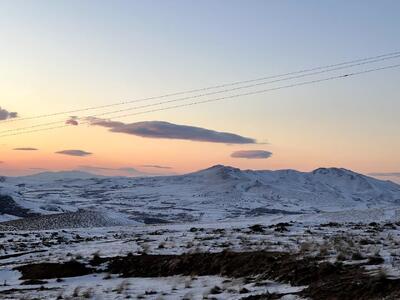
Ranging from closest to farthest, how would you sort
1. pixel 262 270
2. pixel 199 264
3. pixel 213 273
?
pixel 262 270, pixel 213 273, pixel 199 264

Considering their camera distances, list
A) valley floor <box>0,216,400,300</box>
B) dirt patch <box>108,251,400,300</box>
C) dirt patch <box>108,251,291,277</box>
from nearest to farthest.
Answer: dirt patch <box>108,251,400,300</box> → valley floor <box>0,216,400,300</box> → dirt patch <box>108,251,291,277</box>

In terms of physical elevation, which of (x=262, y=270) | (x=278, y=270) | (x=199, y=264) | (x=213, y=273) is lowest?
(x=213, y=273)

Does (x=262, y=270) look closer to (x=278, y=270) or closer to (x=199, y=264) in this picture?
(x=278, y=270)

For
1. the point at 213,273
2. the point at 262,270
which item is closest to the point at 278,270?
the point at 262,270

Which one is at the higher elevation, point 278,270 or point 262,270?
point 278,270

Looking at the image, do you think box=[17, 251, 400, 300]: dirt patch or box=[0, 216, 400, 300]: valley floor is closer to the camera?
box=[17, 251, 400, 300]: dirt patch

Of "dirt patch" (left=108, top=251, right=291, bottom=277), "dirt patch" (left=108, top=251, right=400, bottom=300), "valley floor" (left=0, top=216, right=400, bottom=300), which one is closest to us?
"dirt patch" (left=108, top=251, right=400, bottom=300)

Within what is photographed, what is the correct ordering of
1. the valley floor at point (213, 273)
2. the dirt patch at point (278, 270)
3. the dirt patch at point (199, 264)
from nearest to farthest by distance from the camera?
the dirt patch at point (278, 270), the valley floor at point (213, 273), the dirt patch at point (199, 264)

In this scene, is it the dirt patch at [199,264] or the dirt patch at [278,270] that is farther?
the dirt patch at [199,264]

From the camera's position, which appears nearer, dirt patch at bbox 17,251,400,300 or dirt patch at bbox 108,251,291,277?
dirt patch at bbox 17,251,400,300

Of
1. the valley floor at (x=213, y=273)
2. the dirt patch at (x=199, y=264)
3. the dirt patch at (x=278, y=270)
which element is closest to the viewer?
the dirt patch at (x=278, y=270)

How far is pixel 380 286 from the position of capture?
528 inches

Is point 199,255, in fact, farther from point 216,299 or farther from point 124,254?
point 216,299

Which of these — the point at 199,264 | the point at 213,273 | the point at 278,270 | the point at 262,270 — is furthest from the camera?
the point at 199,264
